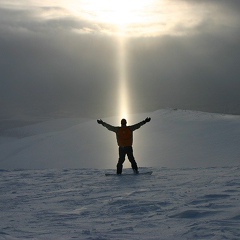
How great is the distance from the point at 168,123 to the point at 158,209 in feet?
67.8

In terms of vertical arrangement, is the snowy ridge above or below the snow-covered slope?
below

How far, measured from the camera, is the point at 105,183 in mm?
12812

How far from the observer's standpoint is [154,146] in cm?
2509

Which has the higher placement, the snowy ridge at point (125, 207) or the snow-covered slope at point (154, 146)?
the snow-covered slope at point (154, 146)

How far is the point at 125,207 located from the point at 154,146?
16.0 metres

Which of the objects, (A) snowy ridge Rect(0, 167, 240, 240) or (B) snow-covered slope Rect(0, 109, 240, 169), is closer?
(A) snowy ridge Rect(0, 167, 240, 240)

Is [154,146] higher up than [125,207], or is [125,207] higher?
[154,146]

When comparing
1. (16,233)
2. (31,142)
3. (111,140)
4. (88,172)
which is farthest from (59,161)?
(16,233)

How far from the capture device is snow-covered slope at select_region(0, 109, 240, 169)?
74.7ft

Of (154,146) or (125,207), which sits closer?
(125,207)

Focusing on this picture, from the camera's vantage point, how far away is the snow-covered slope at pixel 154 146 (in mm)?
22766

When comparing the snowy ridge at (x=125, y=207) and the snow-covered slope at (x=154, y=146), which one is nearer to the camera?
the snowy ridge at (x=125, y=207)

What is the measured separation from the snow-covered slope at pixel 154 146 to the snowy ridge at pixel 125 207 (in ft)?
28.1

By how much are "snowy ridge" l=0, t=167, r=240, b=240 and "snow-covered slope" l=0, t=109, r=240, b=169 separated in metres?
8.55
